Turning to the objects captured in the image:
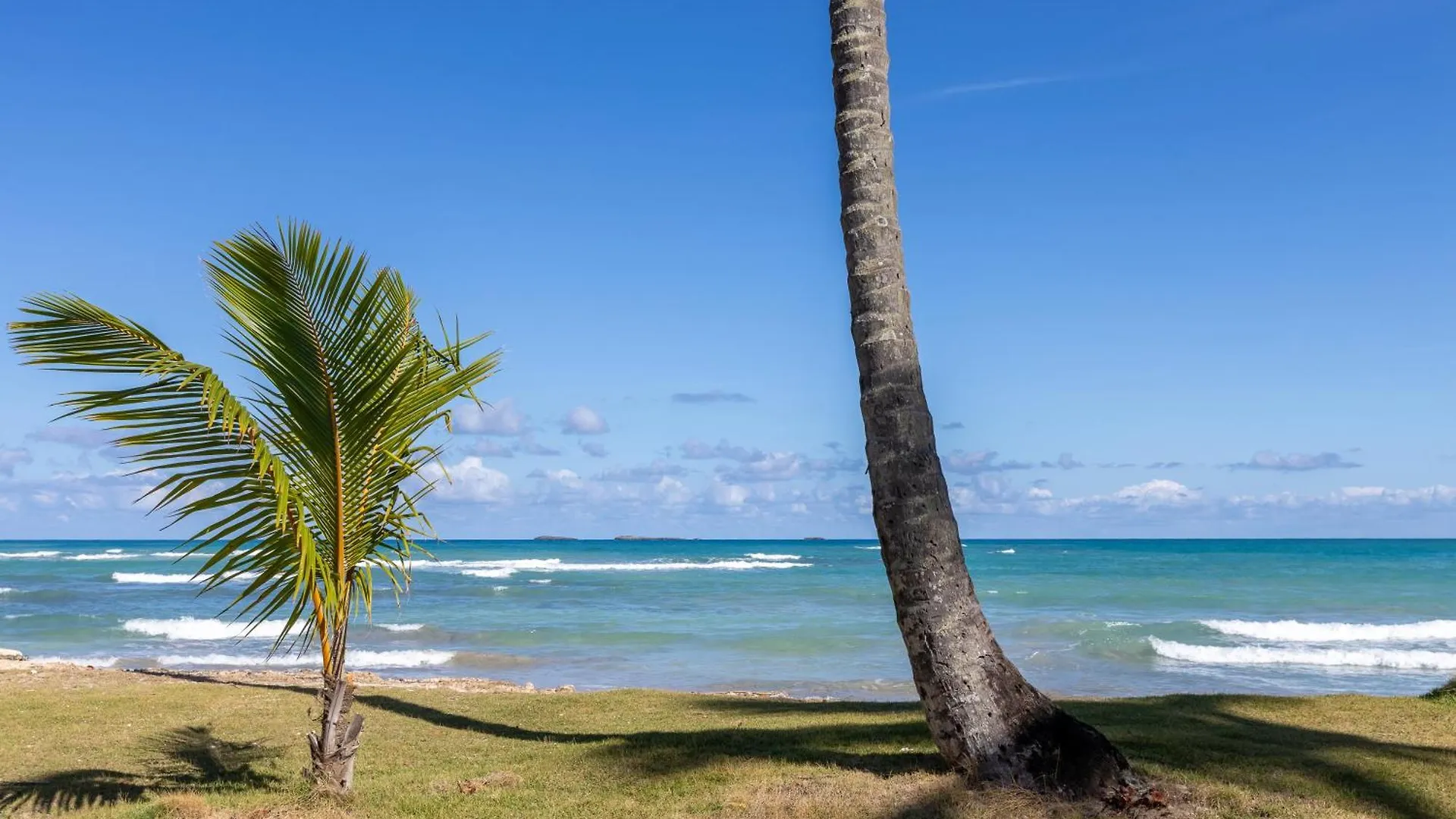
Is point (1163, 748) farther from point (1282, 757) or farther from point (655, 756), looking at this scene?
point (655, 756)

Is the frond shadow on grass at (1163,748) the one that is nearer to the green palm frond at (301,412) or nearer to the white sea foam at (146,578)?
the green palm frond at (301,412)

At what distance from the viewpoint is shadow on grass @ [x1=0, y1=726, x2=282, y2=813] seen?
283 inches

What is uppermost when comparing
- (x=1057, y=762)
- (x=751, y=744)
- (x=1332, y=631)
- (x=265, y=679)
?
(x=1057, y=762)

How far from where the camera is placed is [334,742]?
6625 millimetres

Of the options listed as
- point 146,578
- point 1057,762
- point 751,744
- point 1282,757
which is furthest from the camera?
point 146,578

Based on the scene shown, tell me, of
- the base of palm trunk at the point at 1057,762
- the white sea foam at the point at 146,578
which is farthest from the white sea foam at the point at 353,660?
the white sea foam at the point at 146,578

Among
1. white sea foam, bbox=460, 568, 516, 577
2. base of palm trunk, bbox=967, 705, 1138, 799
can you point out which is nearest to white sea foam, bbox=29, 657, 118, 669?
base of palm trunk, bbox=967, 705, 1138, 799

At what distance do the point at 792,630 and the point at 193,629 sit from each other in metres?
14.4

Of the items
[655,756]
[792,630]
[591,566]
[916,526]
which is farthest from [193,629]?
[591,566]

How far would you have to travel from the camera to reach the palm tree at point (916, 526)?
6.27 metres

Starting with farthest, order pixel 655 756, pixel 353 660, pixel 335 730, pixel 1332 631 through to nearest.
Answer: pixel 1332 631
pixel 353 660
pixel 655 756
pixel 335 730

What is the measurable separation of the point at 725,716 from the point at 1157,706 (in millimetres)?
4518

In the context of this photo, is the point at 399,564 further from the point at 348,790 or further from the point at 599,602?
the point at 599,602

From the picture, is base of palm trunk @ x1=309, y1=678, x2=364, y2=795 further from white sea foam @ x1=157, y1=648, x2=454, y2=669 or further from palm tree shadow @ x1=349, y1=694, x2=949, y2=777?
white sea foam @ x1=157, y1=648, x2=454, y2=669
